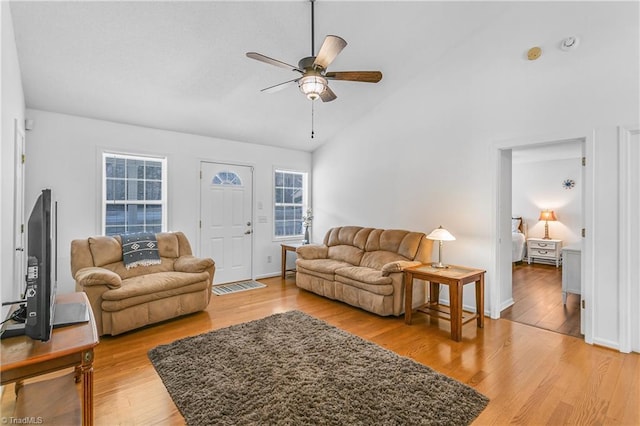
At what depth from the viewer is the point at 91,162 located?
13.6 feet

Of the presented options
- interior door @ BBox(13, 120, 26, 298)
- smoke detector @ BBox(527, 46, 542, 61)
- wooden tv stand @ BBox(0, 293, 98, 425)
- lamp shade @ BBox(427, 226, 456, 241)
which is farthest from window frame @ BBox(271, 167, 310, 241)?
wooden tv stand @ BBox(0, 293, 98, 425)

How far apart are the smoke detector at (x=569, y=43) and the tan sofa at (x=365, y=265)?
249 centimetres

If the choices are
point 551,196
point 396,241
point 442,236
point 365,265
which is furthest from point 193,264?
point 551,196

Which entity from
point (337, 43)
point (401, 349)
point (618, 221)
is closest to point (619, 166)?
point (618, 221)

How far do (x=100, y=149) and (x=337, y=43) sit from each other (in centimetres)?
359

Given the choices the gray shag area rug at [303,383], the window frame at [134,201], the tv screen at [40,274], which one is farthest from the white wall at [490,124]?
the tv screen at [40,274]

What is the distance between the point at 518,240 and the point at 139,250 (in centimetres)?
712

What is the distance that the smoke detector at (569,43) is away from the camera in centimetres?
313

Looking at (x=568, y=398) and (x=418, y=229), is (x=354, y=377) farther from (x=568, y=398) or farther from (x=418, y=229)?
(x=418, y=229)

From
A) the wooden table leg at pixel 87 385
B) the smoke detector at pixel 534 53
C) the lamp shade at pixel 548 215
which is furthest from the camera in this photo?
the lamp shade at pixel 548 215

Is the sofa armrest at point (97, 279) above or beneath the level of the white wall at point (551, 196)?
beneath

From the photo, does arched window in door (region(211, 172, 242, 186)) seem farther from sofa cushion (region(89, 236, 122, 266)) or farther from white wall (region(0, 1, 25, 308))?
white wall (region(0, 1, 25, 308))

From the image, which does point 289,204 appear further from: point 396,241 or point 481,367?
point 481,367

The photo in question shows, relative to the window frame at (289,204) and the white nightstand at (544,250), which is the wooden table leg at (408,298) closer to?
the window frame at (289,204)
